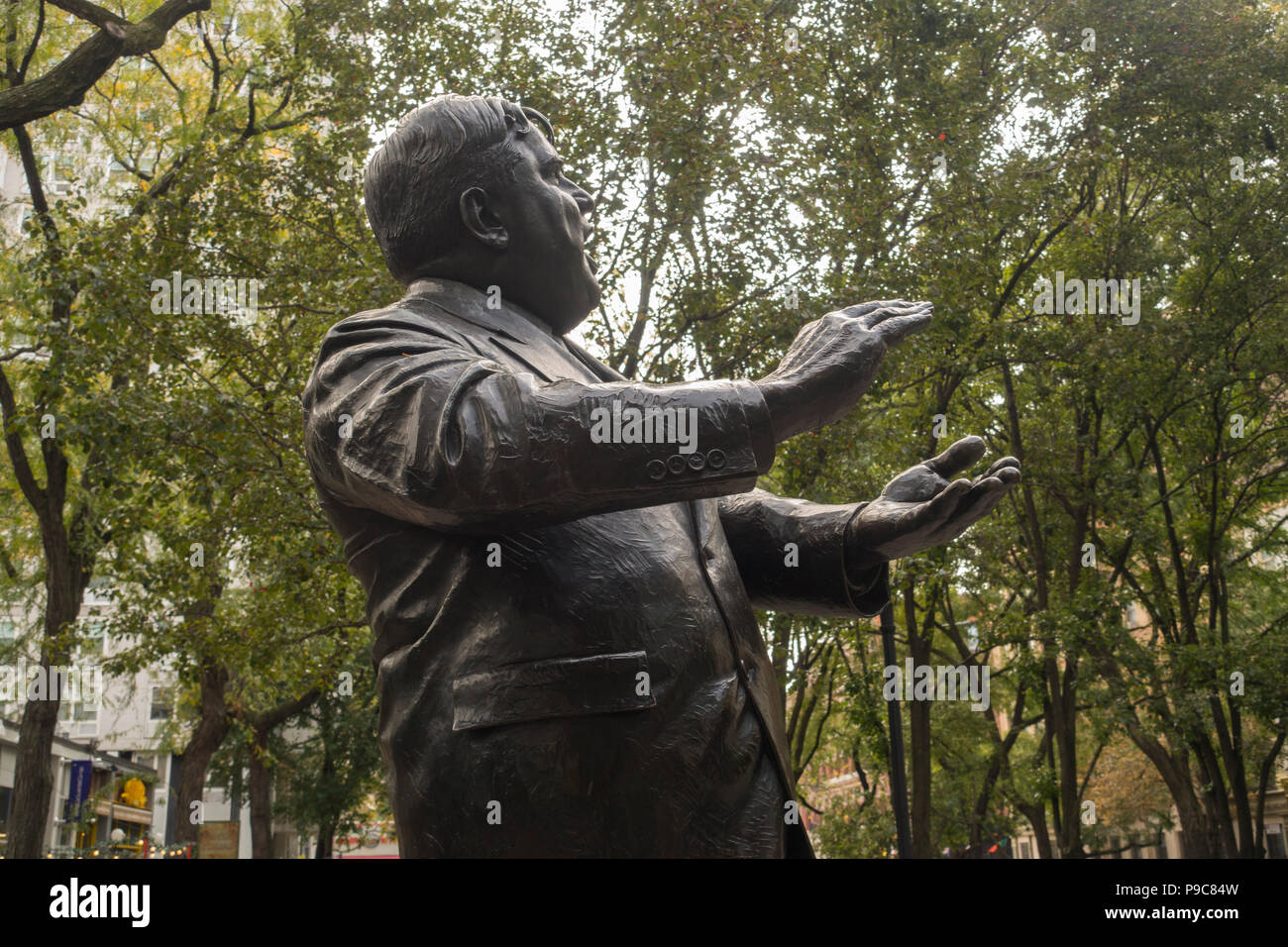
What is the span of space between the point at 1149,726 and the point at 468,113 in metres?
17.2

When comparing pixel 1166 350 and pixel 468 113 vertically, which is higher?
pixel 1166 350

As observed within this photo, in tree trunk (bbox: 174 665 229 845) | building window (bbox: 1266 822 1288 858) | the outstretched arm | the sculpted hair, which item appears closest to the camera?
the outstretched arm

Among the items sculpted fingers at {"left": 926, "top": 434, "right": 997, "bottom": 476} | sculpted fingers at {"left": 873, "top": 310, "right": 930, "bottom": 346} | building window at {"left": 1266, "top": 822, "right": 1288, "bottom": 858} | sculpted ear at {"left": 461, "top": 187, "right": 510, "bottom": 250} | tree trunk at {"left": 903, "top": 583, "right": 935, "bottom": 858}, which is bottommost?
building window at {"left": 1266, "top": 822, "right": 1288, "bottom": 858}

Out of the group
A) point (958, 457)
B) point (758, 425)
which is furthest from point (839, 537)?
point (758, 425)

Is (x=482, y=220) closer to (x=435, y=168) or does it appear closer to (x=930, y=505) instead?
(x=435, y=168)

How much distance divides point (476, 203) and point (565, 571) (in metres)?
0.93

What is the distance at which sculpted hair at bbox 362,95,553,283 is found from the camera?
2.73m

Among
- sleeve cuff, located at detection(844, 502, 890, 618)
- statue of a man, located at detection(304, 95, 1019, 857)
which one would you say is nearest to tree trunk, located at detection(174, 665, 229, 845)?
sleeve cuff, located at detection(844, 502, 890, 618)

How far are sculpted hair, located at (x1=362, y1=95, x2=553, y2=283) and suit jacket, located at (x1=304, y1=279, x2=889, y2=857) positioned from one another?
0.33 m

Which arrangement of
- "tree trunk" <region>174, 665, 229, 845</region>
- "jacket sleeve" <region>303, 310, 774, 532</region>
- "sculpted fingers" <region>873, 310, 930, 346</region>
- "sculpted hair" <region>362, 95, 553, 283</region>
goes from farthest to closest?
"tree trunk" <region>174, 665, 229, 845</region> < "sculpted hair" <region>362, 95, 553, 283</region> < "sculpted fingers" <region>873, 310, 930, 346</region> < "jacket sleeve" <region>303, 310, 774, 532</region>

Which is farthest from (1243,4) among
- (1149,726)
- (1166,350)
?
(1149,726)

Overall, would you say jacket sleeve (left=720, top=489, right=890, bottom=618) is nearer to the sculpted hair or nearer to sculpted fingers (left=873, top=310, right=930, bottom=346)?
sculpted fingers (left=873, top=310, right=930, bottom=346)

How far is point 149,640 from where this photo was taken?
12.9 meters
